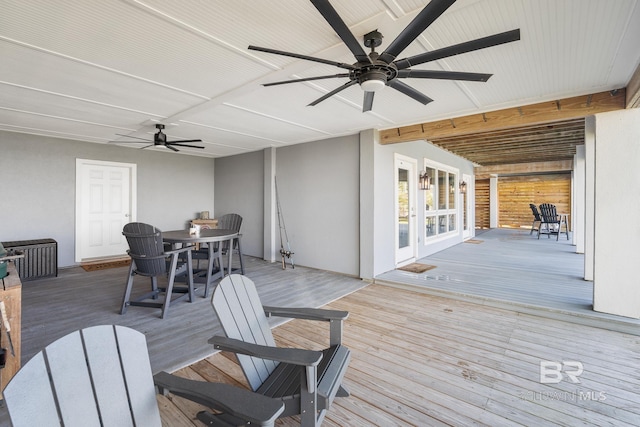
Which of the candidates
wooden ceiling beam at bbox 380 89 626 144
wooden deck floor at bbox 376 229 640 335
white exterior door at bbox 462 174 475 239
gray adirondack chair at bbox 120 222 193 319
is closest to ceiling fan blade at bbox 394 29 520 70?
wooden ceiling beam at bbox 380 89 626 144

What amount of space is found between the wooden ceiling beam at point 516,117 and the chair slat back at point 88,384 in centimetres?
445

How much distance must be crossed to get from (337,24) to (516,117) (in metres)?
3.36

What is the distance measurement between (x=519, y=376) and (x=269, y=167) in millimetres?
5422

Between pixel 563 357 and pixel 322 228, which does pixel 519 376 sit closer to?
pixel 563 357

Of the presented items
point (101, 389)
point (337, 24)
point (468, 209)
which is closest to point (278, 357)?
point (101, 389)

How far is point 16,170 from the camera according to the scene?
205 inches

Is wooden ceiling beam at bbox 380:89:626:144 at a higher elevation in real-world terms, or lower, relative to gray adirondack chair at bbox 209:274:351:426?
higher

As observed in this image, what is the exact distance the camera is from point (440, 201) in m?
7.59

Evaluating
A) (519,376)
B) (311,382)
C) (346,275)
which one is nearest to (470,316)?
(519,376)

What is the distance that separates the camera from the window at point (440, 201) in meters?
6.93

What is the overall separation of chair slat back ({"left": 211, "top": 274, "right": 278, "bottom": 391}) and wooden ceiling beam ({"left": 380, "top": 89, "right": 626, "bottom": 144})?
371 centimetres

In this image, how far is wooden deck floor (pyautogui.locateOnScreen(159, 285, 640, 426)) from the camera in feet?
6.02

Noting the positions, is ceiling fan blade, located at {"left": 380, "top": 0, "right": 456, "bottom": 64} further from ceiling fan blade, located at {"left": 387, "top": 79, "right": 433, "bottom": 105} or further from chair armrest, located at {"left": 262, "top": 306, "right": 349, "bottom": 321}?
chair armrest, located at {"left": 262, "top": 306, "right": 349, "bottom": 321}

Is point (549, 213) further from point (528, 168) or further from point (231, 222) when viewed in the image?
point (231, 222)
